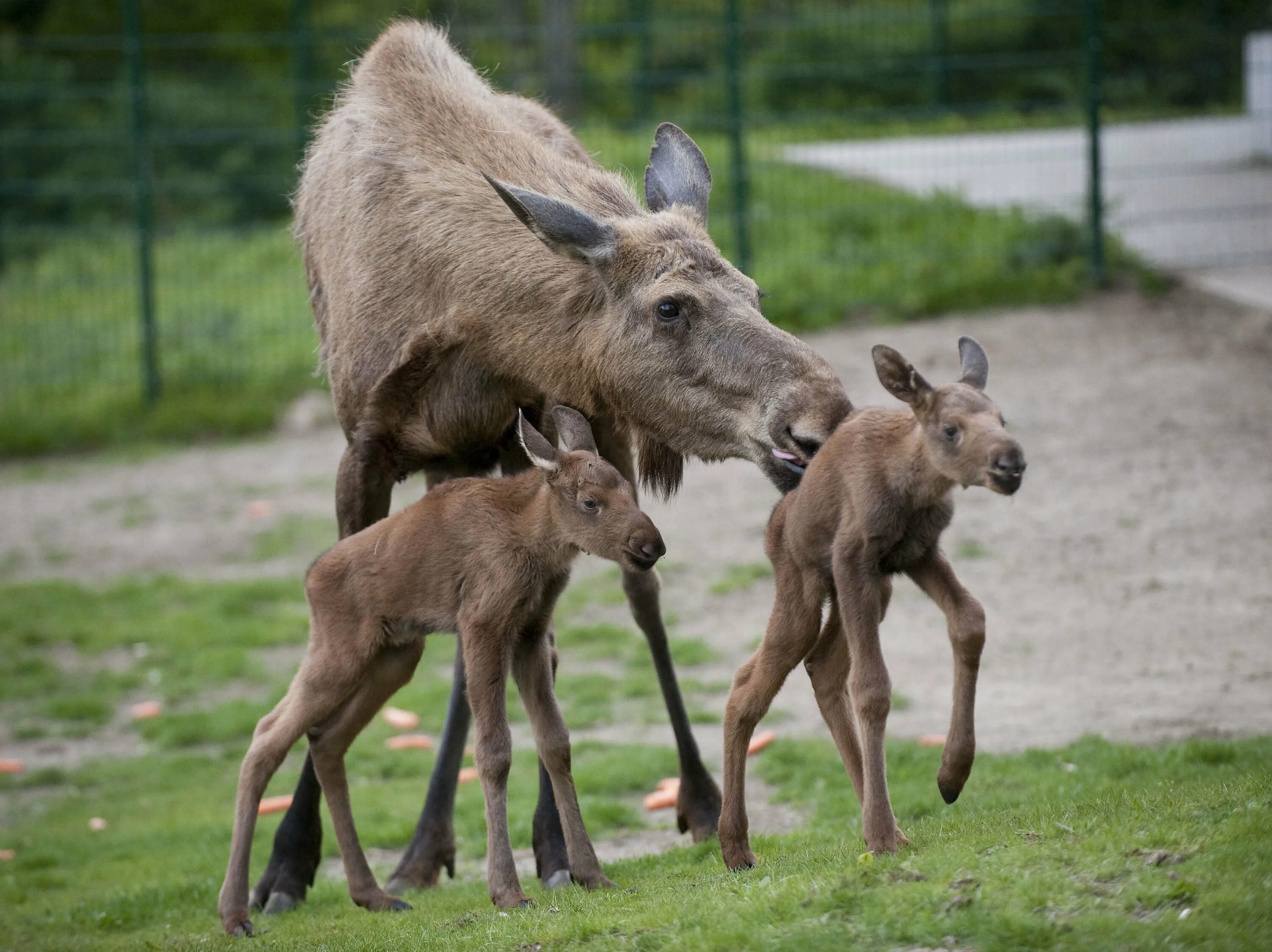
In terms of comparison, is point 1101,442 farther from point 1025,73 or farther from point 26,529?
point 1025,73

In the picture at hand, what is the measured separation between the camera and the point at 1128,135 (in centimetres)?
1834

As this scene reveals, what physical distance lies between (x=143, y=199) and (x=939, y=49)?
10.2 meters

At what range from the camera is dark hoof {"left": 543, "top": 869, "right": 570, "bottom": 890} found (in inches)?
267

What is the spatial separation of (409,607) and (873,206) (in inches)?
470

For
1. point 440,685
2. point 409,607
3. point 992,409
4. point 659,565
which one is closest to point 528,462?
point 409,607

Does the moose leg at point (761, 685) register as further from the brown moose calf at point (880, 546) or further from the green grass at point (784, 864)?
the green grass at point (784, 864)

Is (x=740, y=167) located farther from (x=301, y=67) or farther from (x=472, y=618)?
(x=472, y=618)

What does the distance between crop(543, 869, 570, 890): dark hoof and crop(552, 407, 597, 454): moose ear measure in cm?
186

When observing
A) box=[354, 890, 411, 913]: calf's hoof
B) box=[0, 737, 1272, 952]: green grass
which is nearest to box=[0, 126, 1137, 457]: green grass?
box=[0, 737, 1272, 952]: green grass

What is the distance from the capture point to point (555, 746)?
627cm

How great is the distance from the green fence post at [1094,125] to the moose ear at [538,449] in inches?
434

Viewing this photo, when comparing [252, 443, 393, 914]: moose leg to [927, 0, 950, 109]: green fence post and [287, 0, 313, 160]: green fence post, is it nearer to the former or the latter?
[287, 0, 313, 160]: green fence post

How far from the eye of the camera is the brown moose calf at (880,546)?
16.6 ft

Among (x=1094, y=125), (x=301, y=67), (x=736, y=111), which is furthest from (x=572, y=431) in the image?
(x=301, y=67)
